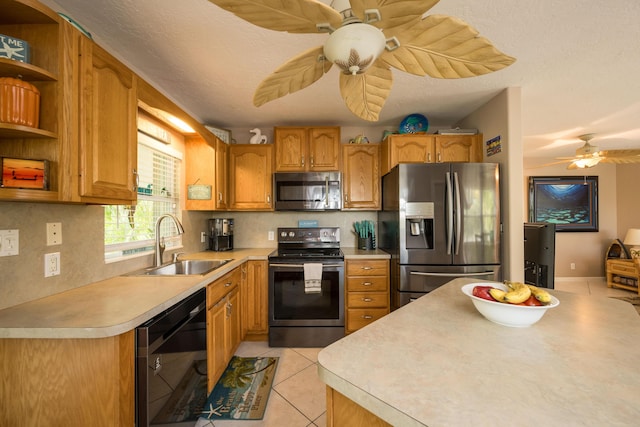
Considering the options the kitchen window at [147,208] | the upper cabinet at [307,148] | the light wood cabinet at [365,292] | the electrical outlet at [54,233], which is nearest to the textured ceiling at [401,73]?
the upper cabinet at [307,148]

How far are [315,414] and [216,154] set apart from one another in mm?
2385

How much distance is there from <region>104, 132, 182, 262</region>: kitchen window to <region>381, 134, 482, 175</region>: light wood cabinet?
2.17 m

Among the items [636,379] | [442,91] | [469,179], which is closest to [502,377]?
[636,379]

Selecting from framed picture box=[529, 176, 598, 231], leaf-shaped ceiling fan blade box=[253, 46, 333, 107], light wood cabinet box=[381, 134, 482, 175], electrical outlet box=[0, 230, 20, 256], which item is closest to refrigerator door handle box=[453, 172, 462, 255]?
light wood cabinet box=[381, 134, 482, 175]

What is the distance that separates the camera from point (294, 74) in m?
1.03

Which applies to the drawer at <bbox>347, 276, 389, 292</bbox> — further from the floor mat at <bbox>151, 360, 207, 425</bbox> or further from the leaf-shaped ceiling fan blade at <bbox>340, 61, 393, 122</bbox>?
the leaf-shaped ceiling fan blade at <bbox>340, 61, 393, 122</bbox>

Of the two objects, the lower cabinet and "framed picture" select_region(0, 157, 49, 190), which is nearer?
the lower cabinet

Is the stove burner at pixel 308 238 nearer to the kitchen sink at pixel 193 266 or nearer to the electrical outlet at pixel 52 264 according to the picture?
the kitchen sink at pixel 193 266

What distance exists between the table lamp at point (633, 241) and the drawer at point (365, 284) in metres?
4.82

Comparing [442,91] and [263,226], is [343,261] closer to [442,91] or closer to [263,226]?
[263,226]

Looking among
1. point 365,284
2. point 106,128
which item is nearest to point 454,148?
point 365,284

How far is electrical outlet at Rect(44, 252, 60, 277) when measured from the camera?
4.18 feet

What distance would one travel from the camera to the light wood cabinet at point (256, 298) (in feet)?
8.52

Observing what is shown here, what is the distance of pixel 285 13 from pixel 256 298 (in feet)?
7.90
